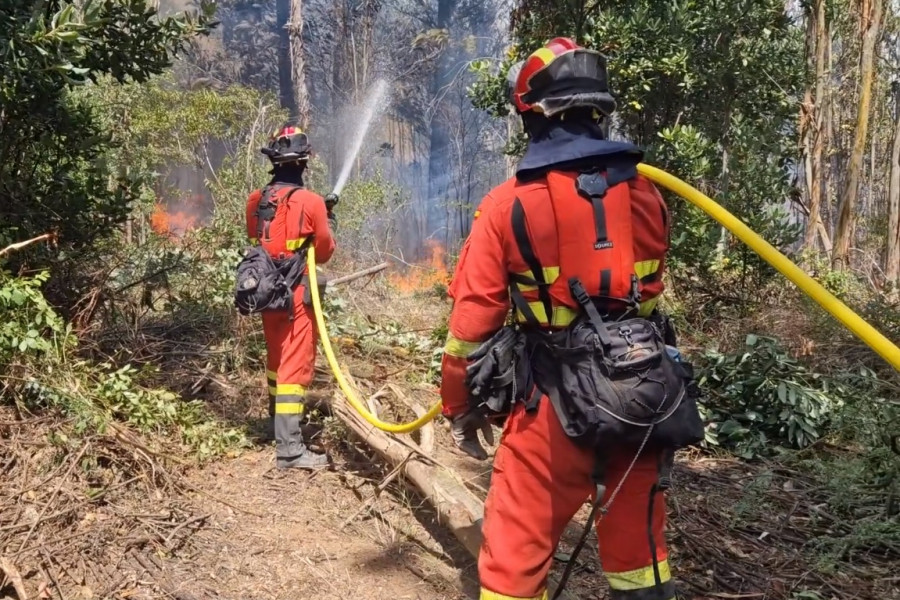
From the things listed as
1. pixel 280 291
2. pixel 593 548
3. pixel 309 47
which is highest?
pixel 309 47

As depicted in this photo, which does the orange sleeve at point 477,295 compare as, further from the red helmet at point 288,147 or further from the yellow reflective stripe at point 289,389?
the red helmet at point 288,147

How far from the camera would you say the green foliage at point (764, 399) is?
509 cm

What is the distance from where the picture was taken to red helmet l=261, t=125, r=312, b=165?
17.4 ft

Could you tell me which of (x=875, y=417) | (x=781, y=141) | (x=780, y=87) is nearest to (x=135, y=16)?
(x=875, y=417)

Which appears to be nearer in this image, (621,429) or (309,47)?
(621,429)

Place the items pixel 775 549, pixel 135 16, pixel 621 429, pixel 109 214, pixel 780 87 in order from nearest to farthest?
pixel 621 429, pixel 775 549, pixel 135 16, pixel 109 214, pixel 780 87

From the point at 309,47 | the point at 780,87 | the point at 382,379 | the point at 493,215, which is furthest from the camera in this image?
the point at 309,47

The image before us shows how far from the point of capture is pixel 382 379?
6523mm

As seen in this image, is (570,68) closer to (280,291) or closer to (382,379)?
(280,291)

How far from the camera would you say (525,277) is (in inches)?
95.9

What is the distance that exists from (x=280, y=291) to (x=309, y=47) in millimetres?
24618

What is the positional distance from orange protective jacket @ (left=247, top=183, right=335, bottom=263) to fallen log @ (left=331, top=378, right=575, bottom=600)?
49.4 inches

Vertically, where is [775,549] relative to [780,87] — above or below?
below

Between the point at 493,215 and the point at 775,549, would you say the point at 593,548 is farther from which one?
the point at 493,215
